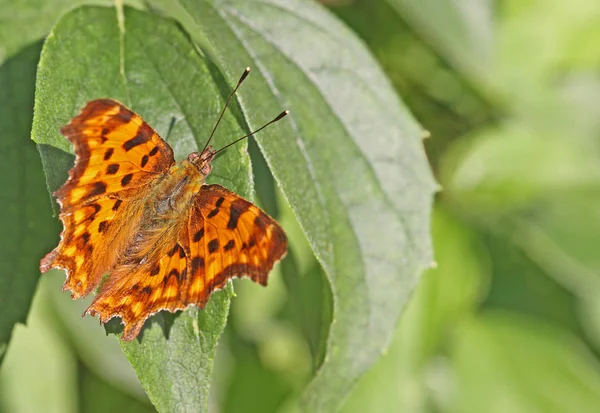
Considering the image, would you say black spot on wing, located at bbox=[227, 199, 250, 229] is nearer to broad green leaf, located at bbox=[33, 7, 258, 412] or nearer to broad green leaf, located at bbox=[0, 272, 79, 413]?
broad green leaf, located at bbox=[33, 7, 258, 412]

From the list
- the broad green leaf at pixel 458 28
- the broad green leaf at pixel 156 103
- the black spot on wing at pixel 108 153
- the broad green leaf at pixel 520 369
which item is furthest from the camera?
the broad green leaf at pixel 520 369

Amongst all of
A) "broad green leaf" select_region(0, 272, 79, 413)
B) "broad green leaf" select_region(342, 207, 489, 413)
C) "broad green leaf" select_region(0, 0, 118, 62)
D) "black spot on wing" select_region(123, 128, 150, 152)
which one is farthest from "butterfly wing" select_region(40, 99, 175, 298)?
"broad green leaf" select_region(342, 207, 489, 413)

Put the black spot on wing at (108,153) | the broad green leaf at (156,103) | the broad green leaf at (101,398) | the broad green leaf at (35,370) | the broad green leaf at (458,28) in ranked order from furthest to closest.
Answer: the broad green leaf at (101,398)
the broad green leaf at (35,370)
the broad green leaf at (458,28)
the black spot on wing at (108,153)
the broad green leaf at (156,103)

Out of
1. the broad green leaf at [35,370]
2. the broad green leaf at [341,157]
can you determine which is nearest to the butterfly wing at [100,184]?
the broad green leaf at [341,157]

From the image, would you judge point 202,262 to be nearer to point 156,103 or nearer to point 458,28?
point 156,103

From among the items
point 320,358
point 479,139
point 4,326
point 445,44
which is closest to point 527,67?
point 479,139

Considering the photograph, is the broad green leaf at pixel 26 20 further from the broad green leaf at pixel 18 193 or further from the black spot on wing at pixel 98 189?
the black spot on wing at pixel 98 189

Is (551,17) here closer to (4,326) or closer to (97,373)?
(97,373)
